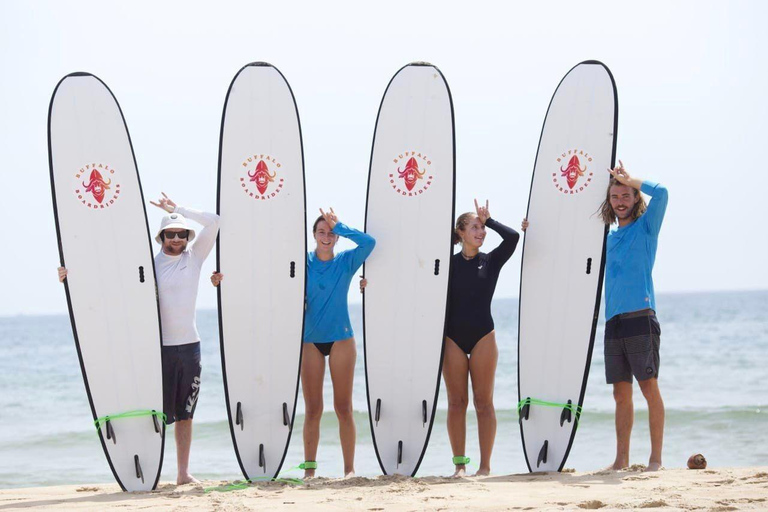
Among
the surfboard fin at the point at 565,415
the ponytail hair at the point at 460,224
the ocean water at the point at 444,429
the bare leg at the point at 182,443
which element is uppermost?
the ponytail hair at the point at 460,224

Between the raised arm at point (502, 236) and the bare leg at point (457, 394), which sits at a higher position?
the raised arm at point (502, 236)

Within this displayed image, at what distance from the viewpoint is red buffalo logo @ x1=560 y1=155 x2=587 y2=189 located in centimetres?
528

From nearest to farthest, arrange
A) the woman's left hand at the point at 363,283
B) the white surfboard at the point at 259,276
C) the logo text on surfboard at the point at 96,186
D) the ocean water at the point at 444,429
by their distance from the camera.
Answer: the logo text on surfboard at the point at 96,186
the white surfboard at the point at 259,276
the woman's left hand at the point at 363,283
the ocean water at the point at 444,429

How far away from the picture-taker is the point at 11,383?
1727 cm

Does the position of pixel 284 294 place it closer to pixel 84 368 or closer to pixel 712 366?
pixel 84 368

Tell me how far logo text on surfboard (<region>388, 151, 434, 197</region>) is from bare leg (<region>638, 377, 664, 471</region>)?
1.74 meters

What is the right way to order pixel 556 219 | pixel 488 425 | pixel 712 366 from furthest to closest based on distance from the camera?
pixel 712 366
pixel 556 219
pixel 488 425

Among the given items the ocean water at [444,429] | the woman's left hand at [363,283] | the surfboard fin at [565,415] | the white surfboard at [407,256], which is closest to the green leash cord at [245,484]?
the white surfboard at [407,256]

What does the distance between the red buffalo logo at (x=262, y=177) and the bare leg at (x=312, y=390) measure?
1009 millimetres

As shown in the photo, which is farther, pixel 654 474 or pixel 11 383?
pixel 11 383

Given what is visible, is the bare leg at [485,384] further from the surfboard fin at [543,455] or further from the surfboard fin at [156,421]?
the surfboard fin at [156,421]

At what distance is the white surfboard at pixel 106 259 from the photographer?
16.3 feet

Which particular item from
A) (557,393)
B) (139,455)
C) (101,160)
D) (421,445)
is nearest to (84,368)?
(139,455)

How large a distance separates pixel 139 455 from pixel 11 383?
13.8 meters
